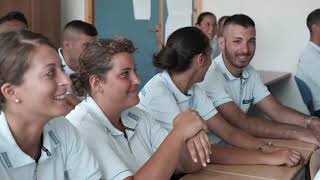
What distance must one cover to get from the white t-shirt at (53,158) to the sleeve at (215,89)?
3.97 ft

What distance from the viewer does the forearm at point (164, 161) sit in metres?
1.48

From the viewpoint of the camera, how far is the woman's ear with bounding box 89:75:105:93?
5.42 ft

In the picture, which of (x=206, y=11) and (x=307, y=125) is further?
(x=206, y=11)

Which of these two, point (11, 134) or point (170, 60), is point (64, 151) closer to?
point (11, 134)

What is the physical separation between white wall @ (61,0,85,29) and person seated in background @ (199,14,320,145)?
351cm

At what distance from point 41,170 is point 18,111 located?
0.19m

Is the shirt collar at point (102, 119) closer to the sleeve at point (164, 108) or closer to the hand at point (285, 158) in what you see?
the sleeve at point (164, 108)

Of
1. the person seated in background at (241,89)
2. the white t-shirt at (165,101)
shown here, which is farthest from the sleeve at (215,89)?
the white t-shirt at (165,101)

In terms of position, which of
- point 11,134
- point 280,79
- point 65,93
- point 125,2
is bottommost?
point 280,79

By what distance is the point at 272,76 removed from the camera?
4547 millimetres

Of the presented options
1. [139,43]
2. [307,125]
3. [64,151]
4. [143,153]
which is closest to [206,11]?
[139,43]

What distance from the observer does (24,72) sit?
4.01 feet

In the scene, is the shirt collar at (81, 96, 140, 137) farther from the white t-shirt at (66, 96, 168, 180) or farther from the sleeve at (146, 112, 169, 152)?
the sleeve at (146, 112, 169, 152)

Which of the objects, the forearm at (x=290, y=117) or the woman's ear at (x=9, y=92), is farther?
the forearm at (x=290, y=117)
